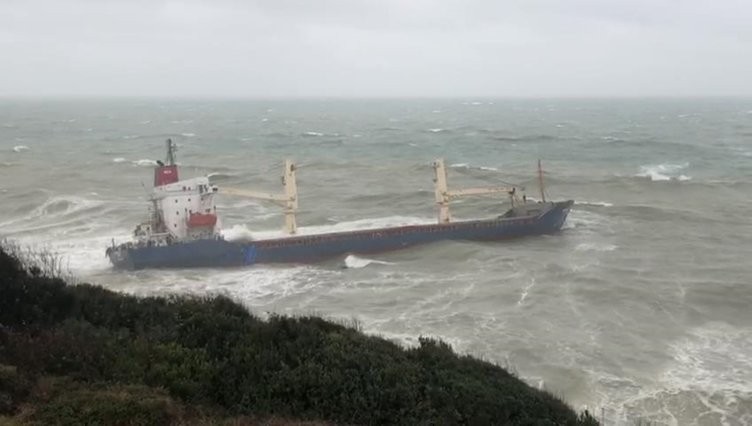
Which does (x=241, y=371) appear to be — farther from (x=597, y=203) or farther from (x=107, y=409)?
(x=597, y=203)

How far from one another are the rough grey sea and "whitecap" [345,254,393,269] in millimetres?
161

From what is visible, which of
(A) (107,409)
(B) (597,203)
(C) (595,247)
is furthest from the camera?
(B) (597,203)

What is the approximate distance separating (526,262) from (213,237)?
48.9 feet

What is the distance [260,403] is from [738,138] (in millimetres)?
97533

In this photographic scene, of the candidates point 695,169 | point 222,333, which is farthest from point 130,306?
point 695,169

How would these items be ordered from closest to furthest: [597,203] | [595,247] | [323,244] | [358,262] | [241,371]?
[241,371] < [358,262] < [323,244] < [595,247] < [597,203]

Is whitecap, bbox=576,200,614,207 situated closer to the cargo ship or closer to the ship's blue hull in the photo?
the ship's blue hull

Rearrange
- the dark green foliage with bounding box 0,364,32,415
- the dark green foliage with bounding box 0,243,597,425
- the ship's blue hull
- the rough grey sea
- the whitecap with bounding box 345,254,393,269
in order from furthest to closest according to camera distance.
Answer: the whitecap with bounding box 345,254,393,269 → the ship's blue hull → the rough grey sea → the dark green foliage with bounding box 0,243,597,425 → the dark green foliage with bounding box 0,364,32,415

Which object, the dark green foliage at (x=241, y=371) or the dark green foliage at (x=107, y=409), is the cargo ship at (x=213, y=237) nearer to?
the dark green foliage at (x=241, y=371)

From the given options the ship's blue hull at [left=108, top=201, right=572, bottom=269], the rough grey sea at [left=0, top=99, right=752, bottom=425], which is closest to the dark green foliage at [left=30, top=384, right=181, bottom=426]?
the rough grey sea at [left=0, top=99, right=752, bottom=425]

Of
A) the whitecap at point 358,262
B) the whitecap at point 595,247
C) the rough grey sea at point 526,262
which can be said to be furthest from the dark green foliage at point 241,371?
the whitecap at point 595,247

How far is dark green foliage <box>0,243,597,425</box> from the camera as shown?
9.51 m

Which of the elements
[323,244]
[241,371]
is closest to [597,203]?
[323,244]

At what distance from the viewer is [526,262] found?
31.2 meters
